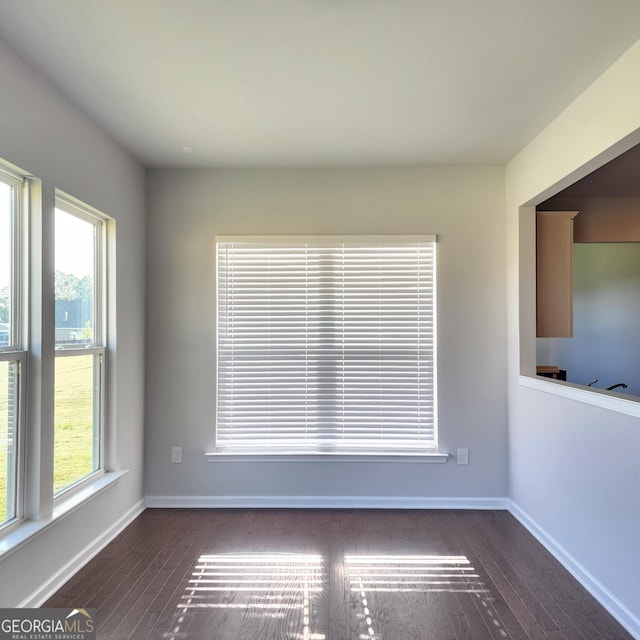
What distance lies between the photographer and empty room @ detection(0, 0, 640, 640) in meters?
2.05

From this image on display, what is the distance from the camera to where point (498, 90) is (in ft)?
7.81

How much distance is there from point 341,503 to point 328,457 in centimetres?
37

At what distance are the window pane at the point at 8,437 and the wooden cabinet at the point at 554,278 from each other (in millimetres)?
3383

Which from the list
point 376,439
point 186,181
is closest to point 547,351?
point 376,439

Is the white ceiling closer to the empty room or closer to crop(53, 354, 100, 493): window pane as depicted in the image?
the empty room

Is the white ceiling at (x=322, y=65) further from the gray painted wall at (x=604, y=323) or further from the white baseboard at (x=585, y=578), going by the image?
the white baseboard at (x=585, y=578)

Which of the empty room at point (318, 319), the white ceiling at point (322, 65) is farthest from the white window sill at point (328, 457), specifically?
the white ceiling at point (322, 65)

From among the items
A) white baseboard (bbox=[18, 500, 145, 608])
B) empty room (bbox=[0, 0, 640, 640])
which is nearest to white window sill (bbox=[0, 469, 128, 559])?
empty room (bbox=[0, 0, 640, 640])

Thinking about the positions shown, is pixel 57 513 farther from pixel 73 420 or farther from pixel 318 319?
pixel 318 319

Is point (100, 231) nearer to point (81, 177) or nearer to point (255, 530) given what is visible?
point (81, 177)

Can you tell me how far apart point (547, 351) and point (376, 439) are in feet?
6.86

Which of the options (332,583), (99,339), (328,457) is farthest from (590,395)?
(99,339)

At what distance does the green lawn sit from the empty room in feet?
0.07

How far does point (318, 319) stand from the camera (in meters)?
3.54
